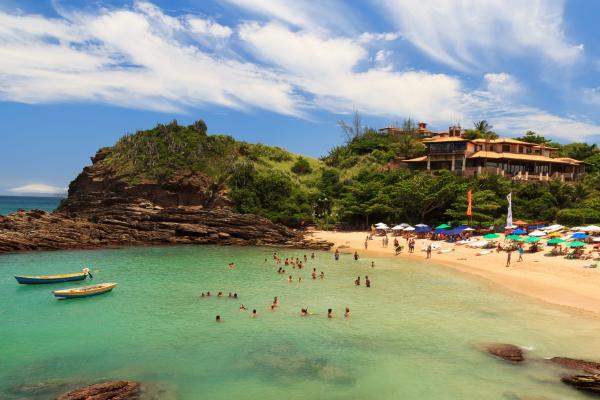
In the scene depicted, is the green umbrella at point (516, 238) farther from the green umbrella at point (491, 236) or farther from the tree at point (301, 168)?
the tree at point (301, 168)

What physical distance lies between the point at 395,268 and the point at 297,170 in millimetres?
44376

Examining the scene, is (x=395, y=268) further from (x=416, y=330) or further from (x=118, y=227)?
(x=118, y=227)

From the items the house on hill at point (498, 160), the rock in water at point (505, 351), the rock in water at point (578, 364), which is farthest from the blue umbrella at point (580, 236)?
the rock in water at point (578, 364)

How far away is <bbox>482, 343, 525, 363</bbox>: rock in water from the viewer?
17656 millimetres

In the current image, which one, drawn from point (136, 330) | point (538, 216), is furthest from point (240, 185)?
point (136, 330)

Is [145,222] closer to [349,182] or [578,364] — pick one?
[349,182]

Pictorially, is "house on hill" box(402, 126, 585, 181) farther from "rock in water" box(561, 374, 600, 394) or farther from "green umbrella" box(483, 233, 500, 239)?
"rock in water" box(561, 374, 600, 394)

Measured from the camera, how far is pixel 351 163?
80.0m

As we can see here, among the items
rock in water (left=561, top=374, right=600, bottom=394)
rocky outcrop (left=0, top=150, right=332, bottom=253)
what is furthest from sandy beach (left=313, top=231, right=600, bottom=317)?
rocky outcrop (left=0, top=150, right=332, bottom=253)

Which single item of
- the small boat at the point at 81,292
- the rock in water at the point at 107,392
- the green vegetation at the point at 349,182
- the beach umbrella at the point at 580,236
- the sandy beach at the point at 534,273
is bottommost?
the rock in water at the point at 107,392

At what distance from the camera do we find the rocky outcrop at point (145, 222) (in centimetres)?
4712

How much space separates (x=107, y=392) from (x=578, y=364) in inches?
661

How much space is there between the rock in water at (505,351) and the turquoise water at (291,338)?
48cm

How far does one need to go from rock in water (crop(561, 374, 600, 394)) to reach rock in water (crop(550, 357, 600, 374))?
1246mm
